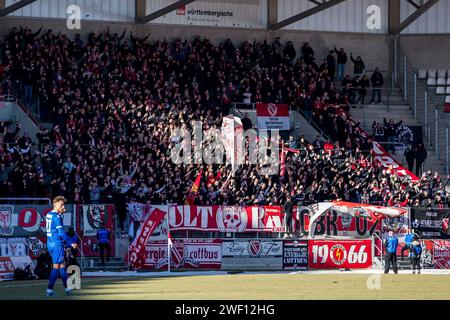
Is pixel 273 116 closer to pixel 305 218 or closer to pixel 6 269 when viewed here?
pixel 305 218

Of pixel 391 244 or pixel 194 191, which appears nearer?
pixel 391 244

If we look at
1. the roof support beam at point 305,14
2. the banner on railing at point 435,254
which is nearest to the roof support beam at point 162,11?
the roof support beam at point 305,14

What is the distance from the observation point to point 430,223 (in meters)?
43.7

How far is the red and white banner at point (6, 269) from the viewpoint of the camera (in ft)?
115

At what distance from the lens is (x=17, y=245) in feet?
119

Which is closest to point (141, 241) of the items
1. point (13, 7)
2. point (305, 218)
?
point (305, 218)

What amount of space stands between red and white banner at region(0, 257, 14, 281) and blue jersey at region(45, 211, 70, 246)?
10.7 metres

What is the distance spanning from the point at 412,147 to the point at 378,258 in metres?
11.8

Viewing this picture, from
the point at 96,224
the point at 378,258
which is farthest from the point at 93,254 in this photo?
the point at 378,258

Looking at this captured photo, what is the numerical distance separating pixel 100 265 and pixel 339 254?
9364 mm

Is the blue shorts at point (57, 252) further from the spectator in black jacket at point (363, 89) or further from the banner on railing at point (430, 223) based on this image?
the spectator in black jacket at point (363, 89)

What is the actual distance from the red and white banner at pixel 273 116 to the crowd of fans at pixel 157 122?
2.66 ft

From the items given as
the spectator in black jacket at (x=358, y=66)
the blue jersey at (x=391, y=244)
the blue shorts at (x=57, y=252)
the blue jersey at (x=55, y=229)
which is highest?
the spectator in black jacket at (x=358, y=66)
